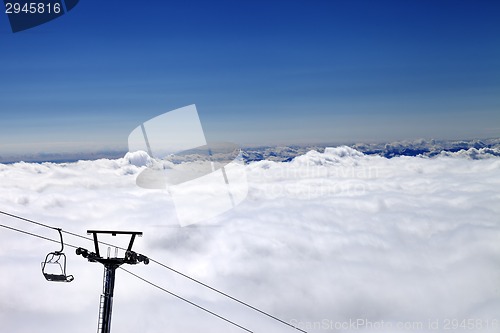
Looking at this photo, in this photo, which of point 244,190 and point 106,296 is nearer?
point 106,296

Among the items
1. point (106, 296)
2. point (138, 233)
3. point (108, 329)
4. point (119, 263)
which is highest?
point (138, 233)

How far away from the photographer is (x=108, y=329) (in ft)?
63.0

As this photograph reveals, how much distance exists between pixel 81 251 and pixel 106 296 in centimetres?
216

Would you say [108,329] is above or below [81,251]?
below

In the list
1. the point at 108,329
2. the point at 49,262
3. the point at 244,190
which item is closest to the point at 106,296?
the point at 108,329

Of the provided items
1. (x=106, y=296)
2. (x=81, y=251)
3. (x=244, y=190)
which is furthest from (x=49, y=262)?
(x=244, y=190)

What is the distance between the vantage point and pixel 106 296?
19.3 meters

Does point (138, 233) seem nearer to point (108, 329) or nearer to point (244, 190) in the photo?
point (108, 329)

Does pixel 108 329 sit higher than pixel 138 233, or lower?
lower

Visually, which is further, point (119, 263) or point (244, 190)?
point (244, 190)

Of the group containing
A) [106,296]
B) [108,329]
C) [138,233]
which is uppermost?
Result: [138,233]

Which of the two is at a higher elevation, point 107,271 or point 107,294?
point 107,271

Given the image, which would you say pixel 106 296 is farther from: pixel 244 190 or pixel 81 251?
pixel 244 190

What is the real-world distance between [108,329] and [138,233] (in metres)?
4.18
